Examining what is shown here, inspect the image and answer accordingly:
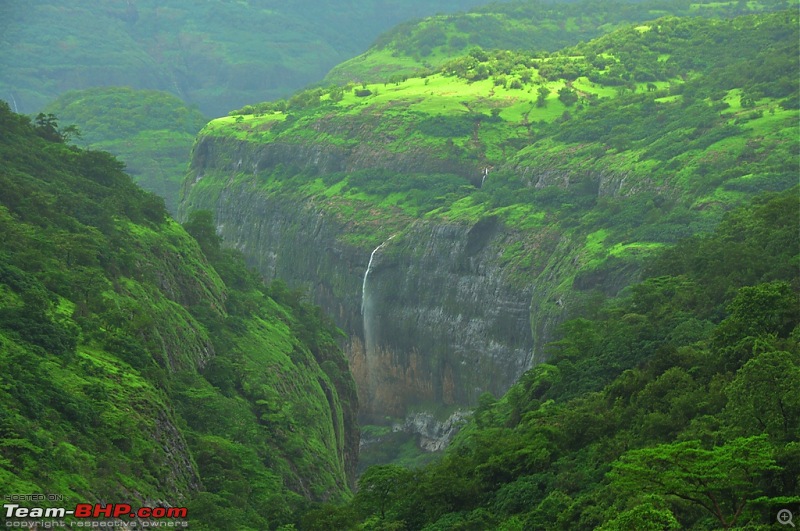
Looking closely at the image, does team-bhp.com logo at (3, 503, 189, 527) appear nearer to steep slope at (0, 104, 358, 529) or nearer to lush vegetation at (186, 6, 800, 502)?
steep slope at (0, 104, 358, 529)

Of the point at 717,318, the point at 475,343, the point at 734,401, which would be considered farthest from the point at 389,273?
the point at 734,401

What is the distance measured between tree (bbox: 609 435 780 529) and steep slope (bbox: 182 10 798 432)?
176 feet

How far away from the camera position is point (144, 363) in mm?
60406

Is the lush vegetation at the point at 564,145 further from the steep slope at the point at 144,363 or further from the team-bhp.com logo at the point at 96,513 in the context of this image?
the team-bhp.com logo at the point at 96,513

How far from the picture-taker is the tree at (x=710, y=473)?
117 ft

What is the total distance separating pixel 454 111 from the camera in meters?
150

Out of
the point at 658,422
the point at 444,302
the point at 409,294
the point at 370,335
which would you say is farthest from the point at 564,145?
the point at 658,422

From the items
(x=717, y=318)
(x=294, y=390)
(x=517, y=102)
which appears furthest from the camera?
(x=517, y=102)

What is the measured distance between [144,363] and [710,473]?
105 ft

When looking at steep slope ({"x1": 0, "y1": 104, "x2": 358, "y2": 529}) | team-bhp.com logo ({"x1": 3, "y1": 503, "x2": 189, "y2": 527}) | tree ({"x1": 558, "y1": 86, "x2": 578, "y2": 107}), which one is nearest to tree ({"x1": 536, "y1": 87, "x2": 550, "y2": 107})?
tree ({"x1": 558, "y1": 86, "x2": 578, "y2": 107})

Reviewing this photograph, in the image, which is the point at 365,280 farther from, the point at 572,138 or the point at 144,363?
the point at 144,363

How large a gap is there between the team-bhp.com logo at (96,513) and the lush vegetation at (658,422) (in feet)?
23.0

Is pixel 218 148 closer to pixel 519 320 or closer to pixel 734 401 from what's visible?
pixel 519 320

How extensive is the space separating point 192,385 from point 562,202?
6110cm
